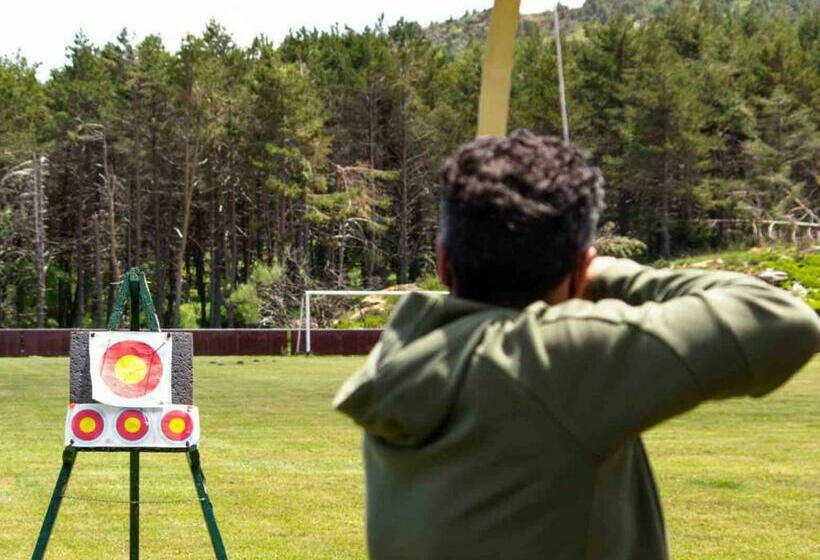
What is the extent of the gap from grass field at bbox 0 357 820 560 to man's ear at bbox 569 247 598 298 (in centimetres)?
764

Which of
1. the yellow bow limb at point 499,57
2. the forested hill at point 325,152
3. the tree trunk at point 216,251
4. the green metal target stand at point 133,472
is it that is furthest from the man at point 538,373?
the tree trunk at point 216,251

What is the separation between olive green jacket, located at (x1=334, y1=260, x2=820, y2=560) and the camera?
77.7 inches

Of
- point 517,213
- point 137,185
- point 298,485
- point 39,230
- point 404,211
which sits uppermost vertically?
point 137,185

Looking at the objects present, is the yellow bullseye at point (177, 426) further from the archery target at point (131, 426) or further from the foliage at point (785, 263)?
the foliage at point (785, 263)

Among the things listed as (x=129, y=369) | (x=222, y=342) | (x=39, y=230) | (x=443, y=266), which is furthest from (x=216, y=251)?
(x=443, y=266)

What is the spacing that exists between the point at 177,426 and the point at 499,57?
16.7ft

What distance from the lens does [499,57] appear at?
300 cm

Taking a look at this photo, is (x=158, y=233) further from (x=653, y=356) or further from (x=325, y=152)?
(x=653, y=356)

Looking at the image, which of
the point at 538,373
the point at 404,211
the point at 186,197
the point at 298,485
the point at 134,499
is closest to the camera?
the point at 538,373

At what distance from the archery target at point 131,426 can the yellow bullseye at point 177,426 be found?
11 centimetres

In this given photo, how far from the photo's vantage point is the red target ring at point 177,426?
776 cm

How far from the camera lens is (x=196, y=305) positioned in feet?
277

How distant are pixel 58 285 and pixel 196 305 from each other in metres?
7.70

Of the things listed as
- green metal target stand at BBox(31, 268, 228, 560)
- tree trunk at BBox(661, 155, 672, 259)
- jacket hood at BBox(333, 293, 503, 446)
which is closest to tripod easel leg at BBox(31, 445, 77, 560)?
green metal target stand at BBox(31, 268, 228, 560)
